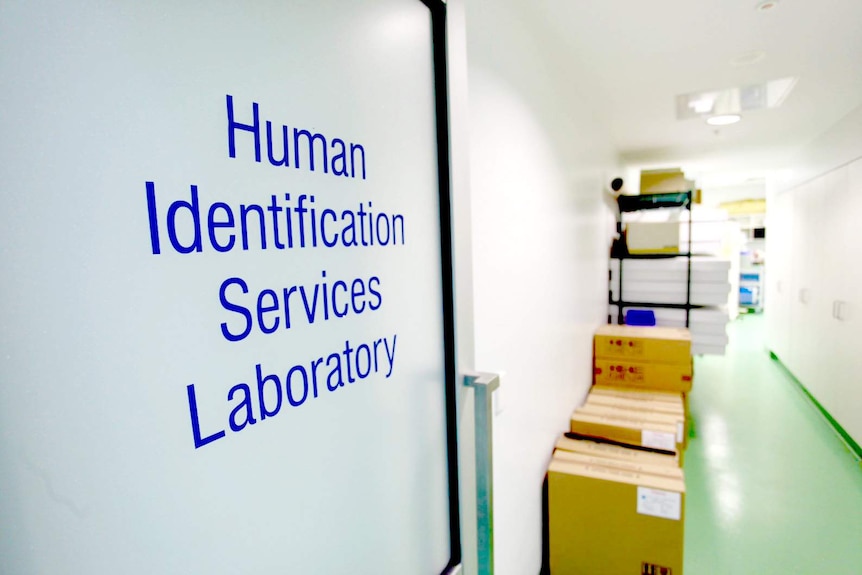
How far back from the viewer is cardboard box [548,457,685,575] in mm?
1796

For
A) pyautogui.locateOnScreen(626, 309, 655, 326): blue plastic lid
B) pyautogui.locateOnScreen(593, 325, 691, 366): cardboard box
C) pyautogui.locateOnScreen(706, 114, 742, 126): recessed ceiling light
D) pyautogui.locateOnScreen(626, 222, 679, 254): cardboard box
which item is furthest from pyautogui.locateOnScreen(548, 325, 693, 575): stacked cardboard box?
pyautogui.locateOnScreen(706, 114, 742, 126): recessed ceiling light

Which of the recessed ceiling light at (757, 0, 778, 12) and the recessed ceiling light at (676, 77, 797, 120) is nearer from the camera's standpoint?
the recessed ceiling light at (757, 0, 778, 12)

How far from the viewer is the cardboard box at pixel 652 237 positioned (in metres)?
3.81

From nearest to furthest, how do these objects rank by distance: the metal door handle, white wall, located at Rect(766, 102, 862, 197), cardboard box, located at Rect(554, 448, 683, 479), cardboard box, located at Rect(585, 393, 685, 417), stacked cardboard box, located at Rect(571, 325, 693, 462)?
1. the metal door handle
2. cardboard box, located at Rect(554, 448, 683, 479)
3. stacked cardboard box, located at Rect(571, 325, 693, 462)
4. cardboard box, located at Rect(585, 393, 685, 417)
5. white wall, located at Rect(766, 102, 862, 197)

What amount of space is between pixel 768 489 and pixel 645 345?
3.73 feet

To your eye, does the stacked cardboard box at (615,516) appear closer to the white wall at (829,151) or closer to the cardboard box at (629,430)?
the cardboard box at (629,430)

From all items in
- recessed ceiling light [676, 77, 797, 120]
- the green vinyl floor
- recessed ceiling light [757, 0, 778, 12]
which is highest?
recessed ceiling light [676, 77, 797, 120]

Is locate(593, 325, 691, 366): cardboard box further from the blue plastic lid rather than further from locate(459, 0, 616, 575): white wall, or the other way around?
locate(459, 0, 616, 575): white wall

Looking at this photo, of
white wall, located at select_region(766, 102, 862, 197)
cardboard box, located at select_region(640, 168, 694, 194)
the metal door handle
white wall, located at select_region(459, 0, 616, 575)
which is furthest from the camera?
cardboard box, located at select_region(640, 168, 694, 194)

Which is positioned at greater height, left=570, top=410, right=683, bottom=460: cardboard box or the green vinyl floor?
left=570, top=410, right=683, bottom=460: cardboard box

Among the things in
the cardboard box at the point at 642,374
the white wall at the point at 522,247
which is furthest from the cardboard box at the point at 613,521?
the cardboard box at the point at 642,374

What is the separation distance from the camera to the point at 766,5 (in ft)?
5.70

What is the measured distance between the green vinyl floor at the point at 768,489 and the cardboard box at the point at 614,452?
1.81 ft

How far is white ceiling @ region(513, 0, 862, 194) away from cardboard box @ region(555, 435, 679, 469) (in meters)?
1.98
